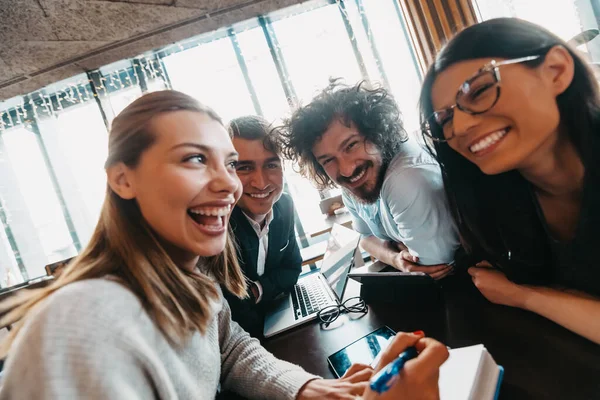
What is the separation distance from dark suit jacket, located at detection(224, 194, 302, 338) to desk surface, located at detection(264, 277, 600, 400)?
0.63 ft

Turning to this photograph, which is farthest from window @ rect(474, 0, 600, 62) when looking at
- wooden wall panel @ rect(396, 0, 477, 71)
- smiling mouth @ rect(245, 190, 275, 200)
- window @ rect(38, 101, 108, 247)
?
window @ rect(38, 101, 108, 247)

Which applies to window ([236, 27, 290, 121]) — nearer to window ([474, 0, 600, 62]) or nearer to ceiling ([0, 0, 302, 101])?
ceiling ([0, 0, 302, 101])

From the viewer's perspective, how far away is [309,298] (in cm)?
137

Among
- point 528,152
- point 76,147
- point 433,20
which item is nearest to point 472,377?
point 528,152

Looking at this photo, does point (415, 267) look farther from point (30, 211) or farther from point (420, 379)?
point (30, 211)

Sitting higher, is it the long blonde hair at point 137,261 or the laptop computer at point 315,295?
the long blonde hair at point 137,261

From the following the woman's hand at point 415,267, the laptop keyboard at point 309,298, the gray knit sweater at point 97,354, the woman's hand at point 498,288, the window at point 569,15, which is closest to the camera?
the gray knit sweater at point 97,354

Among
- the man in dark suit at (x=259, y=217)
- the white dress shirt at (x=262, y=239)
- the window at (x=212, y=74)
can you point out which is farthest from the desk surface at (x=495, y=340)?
the window at (x=212, y=74)

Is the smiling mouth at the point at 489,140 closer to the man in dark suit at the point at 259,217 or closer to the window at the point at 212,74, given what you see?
the man in dark suit at the point at 259,217

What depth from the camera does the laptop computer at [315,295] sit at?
117 centimetres

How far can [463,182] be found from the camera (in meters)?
1.00

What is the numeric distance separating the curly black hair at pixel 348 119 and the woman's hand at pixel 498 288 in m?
0.73

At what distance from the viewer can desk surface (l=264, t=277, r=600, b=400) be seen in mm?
543

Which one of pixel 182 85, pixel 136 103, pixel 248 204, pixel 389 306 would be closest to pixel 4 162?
pixel 182 85
